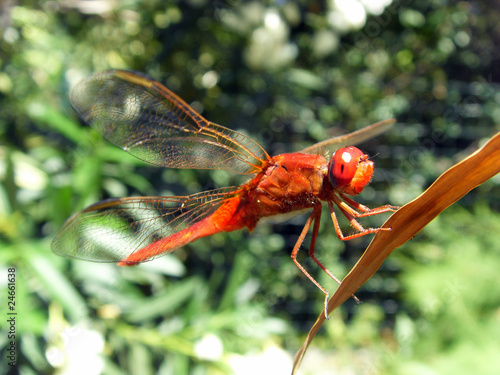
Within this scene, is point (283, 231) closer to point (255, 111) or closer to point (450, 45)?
point (255, 111)

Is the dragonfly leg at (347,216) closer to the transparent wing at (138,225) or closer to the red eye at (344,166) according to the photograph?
the red eye at (344,166)

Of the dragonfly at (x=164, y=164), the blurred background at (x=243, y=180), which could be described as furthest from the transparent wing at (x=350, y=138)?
the blurred background at (x=243, y=180)

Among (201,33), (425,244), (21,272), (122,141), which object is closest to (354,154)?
(122,141)

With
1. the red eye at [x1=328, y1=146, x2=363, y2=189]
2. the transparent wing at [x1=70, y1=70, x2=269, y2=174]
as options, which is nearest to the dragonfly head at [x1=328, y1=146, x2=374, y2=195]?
the red eye at [x1=328, y1=146, x2=363, y2=189]

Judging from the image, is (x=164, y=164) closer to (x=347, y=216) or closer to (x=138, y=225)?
(x=138, y=225)

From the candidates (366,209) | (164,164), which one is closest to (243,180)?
(164,164)

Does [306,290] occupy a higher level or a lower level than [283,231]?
lower
